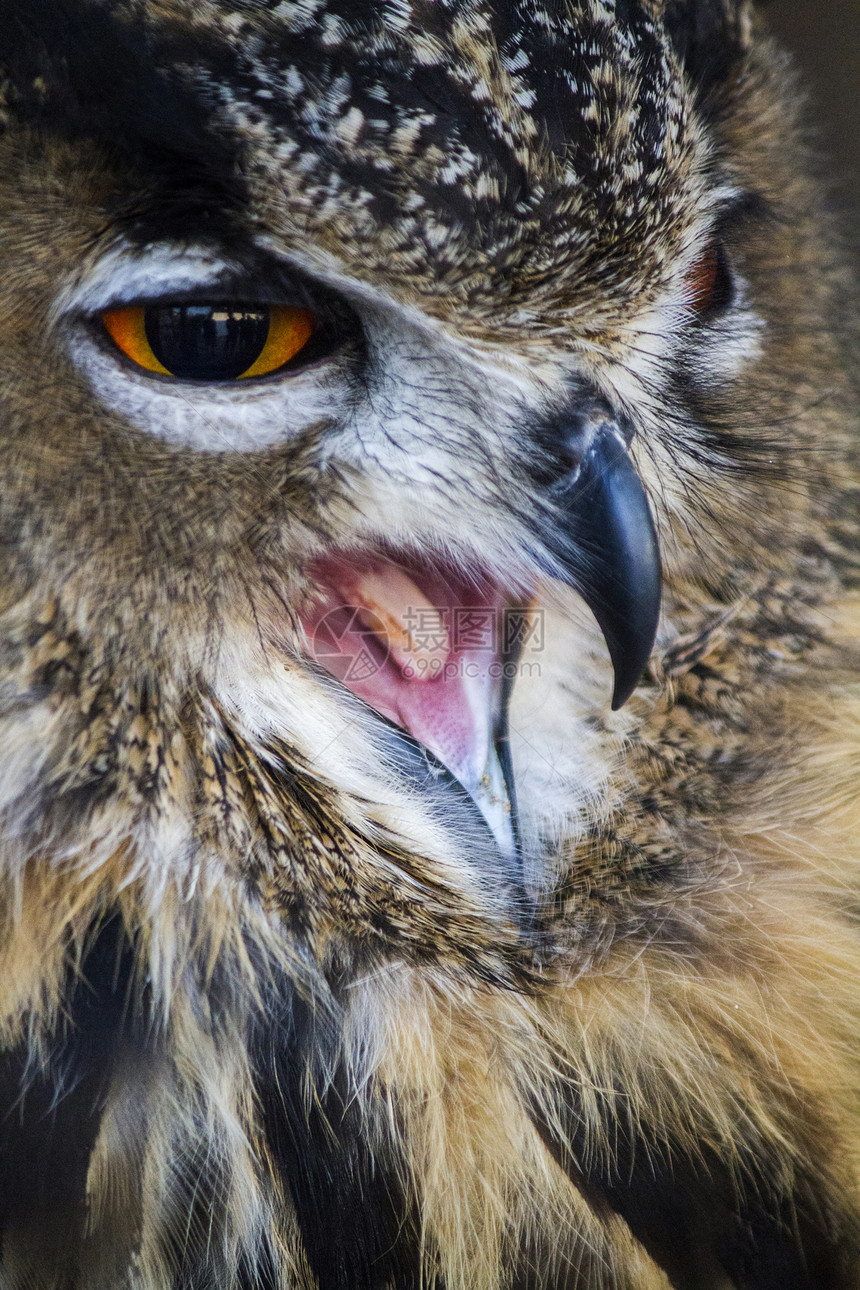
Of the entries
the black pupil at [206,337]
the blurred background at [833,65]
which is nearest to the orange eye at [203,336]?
the black pupil at [206,337]

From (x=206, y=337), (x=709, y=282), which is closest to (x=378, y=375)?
(x=206, y=337)

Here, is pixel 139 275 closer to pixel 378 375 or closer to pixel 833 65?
pixel 378 375

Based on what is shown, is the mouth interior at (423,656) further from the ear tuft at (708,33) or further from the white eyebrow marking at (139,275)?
the ear tuft at (708,33)

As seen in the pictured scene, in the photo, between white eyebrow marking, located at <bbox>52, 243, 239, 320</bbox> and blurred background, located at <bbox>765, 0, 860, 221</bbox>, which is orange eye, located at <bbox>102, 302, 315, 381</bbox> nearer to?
white eyebrow marking, located at <bbox>52, 243, 239, 320</bbox>

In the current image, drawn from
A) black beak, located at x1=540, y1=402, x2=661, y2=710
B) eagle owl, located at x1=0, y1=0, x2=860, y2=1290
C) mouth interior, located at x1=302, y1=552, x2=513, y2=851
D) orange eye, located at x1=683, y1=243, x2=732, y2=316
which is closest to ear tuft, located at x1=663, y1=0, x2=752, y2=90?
eagle owl, located at x1=0, y1=0, x2=860, y2=1290

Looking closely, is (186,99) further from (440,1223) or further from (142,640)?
(440,1223)

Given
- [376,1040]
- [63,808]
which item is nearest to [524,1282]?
[376,1040]
